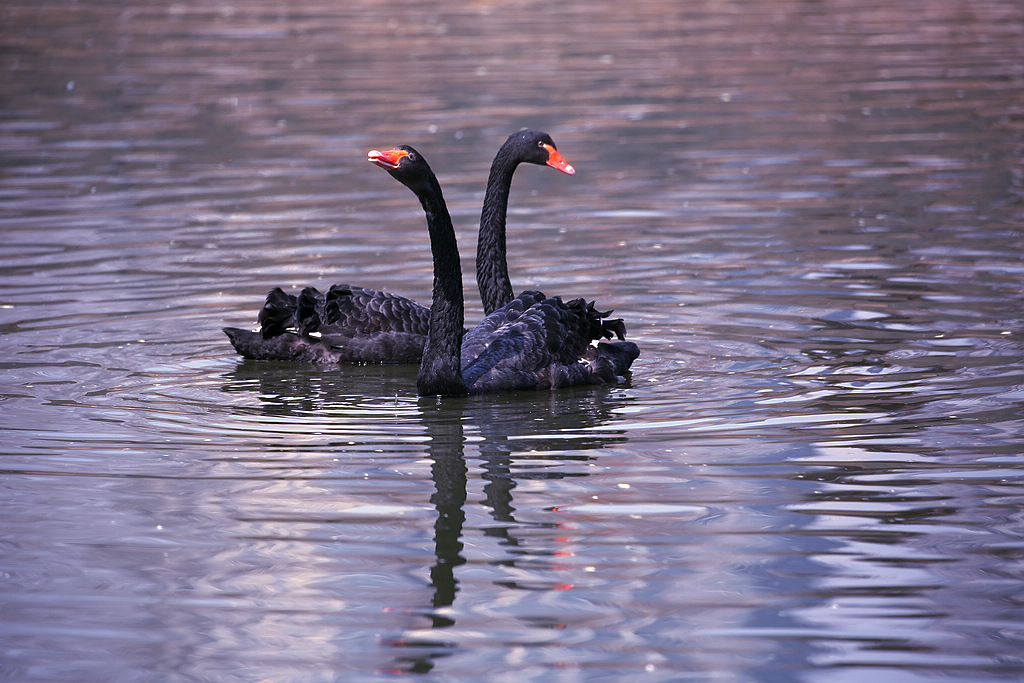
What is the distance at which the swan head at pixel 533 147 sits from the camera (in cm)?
898

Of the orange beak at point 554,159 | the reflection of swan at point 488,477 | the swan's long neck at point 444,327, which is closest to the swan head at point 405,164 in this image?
the swan's long neck at point 444,327

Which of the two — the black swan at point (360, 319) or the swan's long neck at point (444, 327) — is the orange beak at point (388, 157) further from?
the black swan at point (360, 319)

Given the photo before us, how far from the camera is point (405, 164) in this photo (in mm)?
7246

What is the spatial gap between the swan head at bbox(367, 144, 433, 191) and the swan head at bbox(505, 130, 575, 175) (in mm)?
1590

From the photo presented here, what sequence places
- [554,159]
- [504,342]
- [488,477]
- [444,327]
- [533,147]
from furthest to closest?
[533,147] < [554,159] < [504,342] < [444,327] < [488,477]

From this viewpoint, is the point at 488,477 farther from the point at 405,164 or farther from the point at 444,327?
the point at 405,164

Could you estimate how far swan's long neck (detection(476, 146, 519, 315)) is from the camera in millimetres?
9117

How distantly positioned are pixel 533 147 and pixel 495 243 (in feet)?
2.20

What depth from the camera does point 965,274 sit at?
34.3ft

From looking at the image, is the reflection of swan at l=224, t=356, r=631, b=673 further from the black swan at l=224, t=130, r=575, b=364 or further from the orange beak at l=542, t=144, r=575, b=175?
the orange beak at l=542, t=144, r=575, b=175

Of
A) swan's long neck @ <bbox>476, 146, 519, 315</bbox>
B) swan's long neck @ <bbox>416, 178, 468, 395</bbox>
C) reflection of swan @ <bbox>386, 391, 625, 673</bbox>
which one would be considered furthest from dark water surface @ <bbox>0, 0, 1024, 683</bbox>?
swan's long neck @ <bbox>476, 146, 519, 315</bbox>

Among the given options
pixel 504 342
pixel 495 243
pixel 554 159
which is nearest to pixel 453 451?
pixel 504 342

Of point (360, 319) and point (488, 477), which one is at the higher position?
point (360, 319)

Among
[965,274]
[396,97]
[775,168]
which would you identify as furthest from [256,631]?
[396,97]
